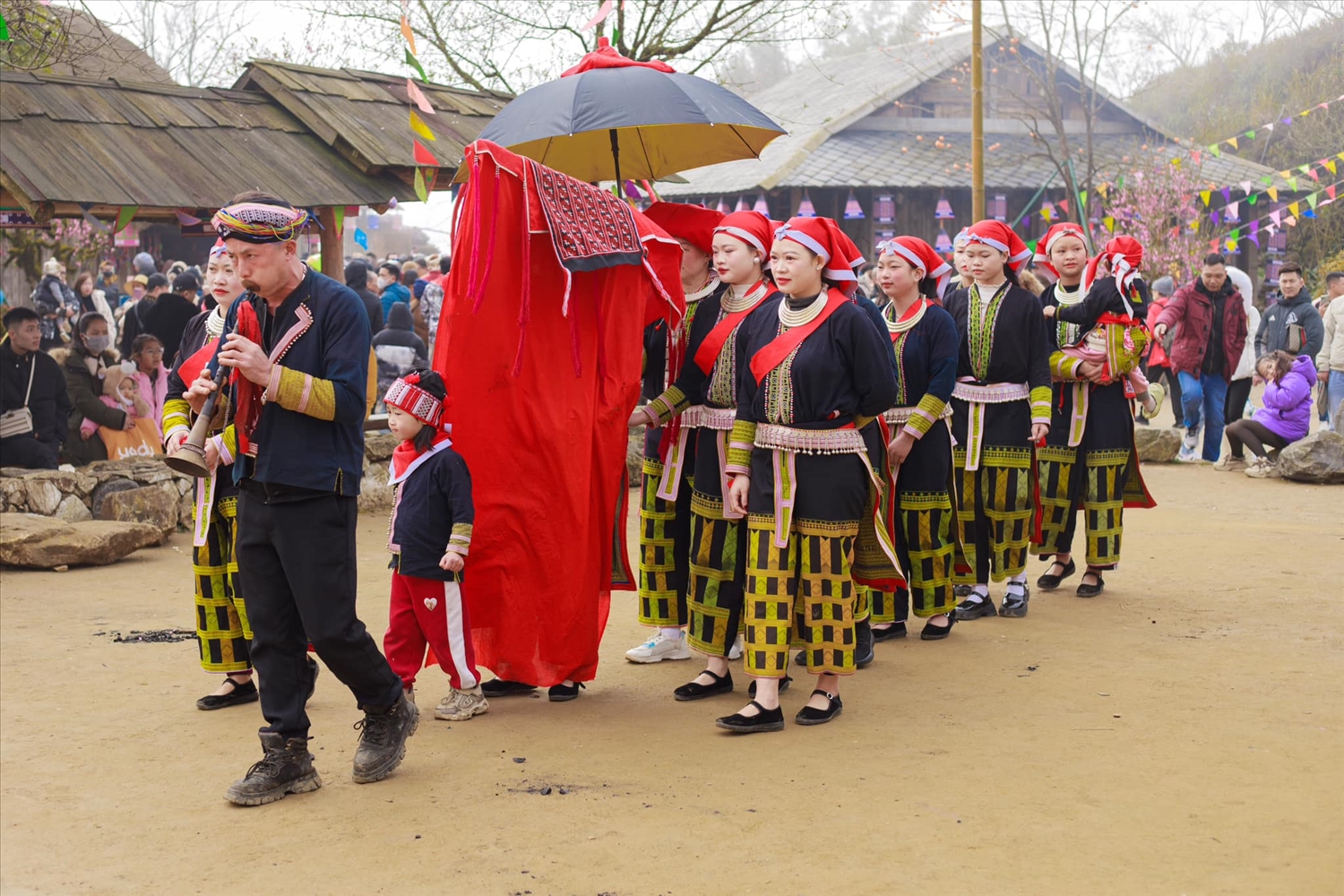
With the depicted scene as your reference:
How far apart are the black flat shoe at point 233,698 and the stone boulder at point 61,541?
3446 millimetres

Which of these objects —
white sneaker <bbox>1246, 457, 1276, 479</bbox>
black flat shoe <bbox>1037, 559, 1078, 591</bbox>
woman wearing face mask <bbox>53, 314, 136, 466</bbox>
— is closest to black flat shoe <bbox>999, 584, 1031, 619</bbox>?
black flat shoe <bbox>1037, 559, 1078, 591</bbox>

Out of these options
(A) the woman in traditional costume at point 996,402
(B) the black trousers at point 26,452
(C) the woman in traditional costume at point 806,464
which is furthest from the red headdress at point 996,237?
(B) the black trousers at point 26,452

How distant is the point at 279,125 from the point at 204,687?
19.9ft

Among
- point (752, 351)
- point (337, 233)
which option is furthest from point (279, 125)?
point (752, 351)

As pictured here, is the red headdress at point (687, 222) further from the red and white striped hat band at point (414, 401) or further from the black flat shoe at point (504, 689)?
the black flat shoe at point (504, 689)

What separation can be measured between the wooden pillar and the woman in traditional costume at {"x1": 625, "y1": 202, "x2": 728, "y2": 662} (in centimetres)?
516

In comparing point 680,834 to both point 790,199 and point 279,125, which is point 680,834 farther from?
point 790,199

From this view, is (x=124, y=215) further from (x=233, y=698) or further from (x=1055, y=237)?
(x=1055, y=237)

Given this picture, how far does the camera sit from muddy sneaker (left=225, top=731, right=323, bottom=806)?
13.8ft

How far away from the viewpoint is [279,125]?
34.5 feet

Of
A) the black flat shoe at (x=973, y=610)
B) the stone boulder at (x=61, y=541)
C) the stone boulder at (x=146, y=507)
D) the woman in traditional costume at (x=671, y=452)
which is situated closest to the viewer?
the woman in traditional costume at (x=671, y=452)

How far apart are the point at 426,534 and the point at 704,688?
1.31m

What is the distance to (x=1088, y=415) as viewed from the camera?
7.02 metres

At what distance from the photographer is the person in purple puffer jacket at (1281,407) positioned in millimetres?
11797
